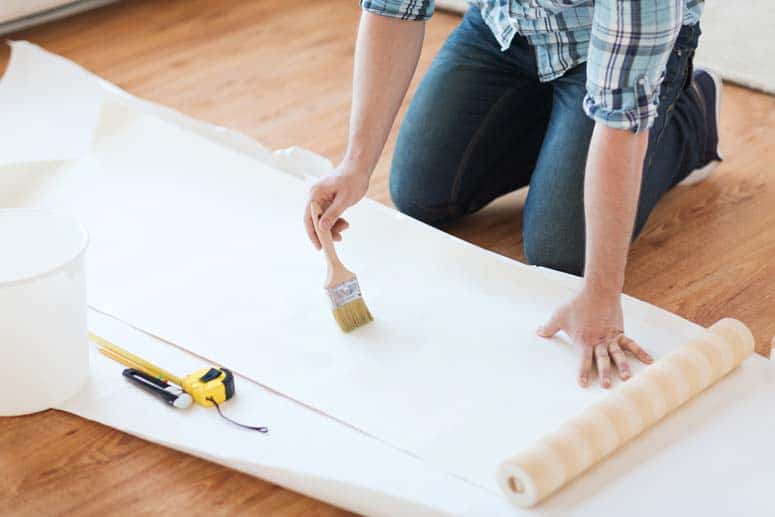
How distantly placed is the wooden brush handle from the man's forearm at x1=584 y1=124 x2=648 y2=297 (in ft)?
1.12

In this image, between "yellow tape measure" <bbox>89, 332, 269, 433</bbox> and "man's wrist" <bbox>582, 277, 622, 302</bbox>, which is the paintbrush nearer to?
"yellow tape measure" <bbox>89, 332, 269, 433</bbox>

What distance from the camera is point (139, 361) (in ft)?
5.17

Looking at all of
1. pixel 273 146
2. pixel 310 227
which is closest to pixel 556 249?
pixel 310 227

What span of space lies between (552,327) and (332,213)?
0.35m

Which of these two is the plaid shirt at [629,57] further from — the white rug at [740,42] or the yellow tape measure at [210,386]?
the white rug at [740,42]

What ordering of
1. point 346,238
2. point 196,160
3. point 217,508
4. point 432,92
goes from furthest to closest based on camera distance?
point 196,160 < point 432,92 < point 346,238 < point 217,508

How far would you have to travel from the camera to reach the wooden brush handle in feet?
5.28

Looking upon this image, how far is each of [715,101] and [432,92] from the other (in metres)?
0.53

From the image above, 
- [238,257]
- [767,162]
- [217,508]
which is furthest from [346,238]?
[767,162]

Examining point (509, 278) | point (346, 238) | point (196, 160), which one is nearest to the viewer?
point (509, 278)

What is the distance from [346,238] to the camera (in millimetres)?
1891

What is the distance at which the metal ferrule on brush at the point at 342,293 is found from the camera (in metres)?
1.63

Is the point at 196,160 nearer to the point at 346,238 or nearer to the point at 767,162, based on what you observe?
the point at 346,238

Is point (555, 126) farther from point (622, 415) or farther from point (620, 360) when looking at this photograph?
point (622, 415)
